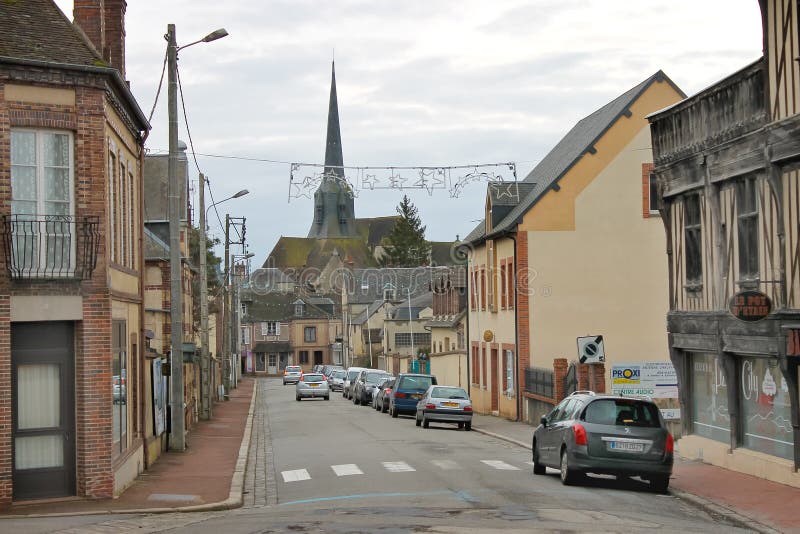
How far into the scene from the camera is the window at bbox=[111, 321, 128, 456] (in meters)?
18.5

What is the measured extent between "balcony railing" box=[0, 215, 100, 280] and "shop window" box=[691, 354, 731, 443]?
460 inches

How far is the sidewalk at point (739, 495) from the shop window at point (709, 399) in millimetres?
692

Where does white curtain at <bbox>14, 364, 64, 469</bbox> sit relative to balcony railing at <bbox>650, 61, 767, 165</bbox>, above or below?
below

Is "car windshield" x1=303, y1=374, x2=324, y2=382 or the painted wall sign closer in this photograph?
the painted wall sign

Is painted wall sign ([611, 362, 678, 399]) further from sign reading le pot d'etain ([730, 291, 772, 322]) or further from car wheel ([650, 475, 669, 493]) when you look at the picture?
car wheel ([650, 475, 669, 493])

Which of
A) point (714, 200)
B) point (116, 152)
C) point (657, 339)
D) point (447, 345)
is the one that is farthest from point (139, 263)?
point (447, 345)

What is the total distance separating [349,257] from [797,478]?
119m

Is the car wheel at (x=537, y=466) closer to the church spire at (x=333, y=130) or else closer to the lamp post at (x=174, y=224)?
the lamp post at (x=174, y=224)

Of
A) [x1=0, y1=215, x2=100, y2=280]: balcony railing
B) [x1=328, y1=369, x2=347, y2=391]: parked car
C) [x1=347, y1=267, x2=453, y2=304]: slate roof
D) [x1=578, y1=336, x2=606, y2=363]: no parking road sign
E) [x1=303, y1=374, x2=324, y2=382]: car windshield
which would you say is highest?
[x1=347, y1=267, x2=453, y2=304]: slate roof

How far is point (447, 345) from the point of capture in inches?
2340

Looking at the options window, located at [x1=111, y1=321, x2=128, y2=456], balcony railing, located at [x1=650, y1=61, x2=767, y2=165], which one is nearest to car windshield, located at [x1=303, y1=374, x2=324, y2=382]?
balcony railing, located at [x1=650, y1=61, x2=767, y2=165]

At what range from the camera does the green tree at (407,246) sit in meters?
135

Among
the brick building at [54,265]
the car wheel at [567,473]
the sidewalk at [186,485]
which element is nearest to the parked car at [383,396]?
the sidewalk at [186,485]

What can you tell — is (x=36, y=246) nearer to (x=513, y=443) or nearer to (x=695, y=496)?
(x=695, y=496)
